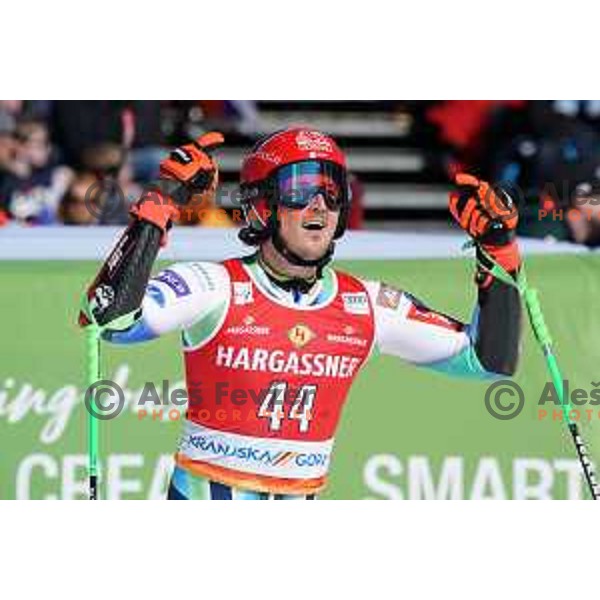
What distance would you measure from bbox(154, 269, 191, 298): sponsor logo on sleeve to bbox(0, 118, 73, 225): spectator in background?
64.8 inches

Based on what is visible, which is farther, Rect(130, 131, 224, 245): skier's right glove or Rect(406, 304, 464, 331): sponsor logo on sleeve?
Rect(406, 304, 464, 331): sponsor logo on sleeve

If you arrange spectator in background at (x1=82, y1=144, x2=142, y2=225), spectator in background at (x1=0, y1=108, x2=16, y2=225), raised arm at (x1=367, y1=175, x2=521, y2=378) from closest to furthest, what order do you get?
raised arm at (x1=367, y1=175, x2=521, y2=378), spectator in background at (x1=82, y1=144, x2=142, y2=225), spectator in background at (x1=0, y1=108, x2=16, y2=225)

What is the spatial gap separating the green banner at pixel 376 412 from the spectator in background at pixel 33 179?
1.46 metres

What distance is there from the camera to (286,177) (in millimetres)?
5777

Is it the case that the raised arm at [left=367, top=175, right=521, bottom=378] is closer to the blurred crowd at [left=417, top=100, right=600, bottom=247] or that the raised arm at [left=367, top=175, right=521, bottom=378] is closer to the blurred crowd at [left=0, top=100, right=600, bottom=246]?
the blurred crowd at [left=417, top=100, right=600, bottom=247]

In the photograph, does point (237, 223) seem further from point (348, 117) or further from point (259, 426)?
point (348, 117)

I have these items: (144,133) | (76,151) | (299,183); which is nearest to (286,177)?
(299,183)

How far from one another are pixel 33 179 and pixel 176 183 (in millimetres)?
1968

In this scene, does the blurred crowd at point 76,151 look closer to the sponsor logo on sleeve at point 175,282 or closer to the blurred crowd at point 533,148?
the blurred crowd at point 533,148

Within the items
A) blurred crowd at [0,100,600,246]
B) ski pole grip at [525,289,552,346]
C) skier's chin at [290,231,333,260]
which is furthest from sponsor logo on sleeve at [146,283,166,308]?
ski pole grip at [525,289,552,346]

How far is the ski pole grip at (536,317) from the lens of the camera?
5957 mm

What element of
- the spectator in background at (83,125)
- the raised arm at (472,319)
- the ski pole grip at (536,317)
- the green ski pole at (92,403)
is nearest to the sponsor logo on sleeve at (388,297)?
the raised arm at (472,319)

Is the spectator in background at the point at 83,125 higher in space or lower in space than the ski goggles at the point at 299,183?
higher

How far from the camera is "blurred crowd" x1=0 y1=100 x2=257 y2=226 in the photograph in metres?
7.23
